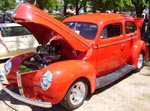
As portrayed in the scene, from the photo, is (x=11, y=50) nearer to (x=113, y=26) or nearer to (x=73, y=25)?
(x=73, y=25)

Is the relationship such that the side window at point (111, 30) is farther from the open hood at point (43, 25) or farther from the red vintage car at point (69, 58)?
the open hood at point (43, 25)

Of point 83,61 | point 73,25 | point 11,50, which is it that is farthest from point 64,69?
point 11,50

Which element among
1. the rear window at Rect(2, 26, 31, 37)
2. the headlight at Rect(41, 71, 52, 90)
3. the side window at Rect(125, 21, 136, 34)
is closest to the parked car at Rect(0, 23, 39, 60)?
the rear window at Rect(2, 26, 31, 37)

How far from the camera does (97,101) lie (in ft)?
19.1

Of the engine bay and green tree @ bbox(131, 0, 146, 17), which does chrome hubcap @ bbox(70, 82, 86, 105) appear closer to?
the engine bay

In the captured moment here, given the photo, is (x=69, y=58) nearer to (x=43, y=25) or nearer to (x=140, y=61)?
(x=43, y=25)

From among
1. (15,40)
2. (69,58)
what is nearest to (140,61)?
(69,58)

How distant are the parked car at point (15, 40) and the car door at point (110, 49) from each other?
4.14m

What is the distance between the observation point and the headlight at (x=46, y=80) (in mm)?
4816

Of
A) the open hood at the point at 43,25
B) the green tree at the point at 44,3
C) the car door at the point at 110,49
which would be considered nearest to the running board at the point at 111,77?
the car door at the point at 110,49

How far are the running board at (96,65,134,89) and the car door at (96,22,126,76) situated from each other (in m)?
0.11

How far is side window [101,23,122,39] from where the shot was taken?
6.39 m

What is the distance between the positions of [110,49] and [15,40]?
14.3ft

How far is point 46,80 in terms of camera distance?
4867 mm
